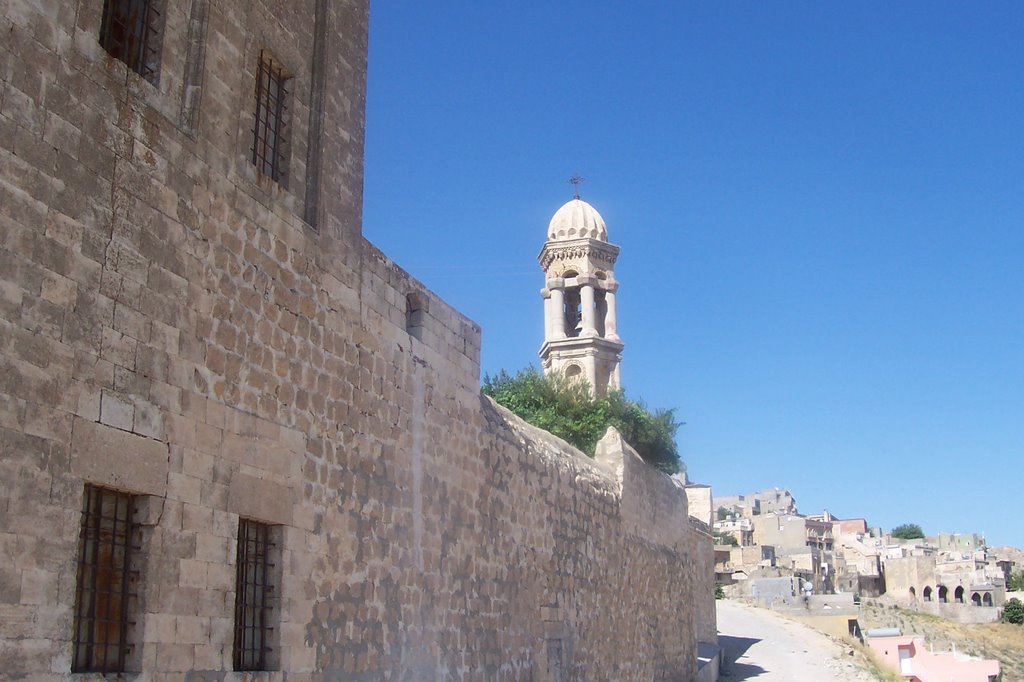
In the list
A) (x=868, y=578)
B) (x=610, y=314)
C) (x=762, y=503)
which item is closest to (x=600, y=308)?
(x=610, y=314)

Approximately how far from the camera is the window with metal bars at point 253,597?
7.08m

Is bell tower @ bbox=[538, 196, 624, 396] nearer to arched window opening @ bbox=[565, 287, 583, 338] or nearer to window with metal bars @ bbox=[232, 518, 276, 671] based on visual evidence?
arched window opening @ bbox=[565, 287, 583, 338]

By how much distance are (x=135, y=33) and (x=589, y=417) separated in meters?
18.4

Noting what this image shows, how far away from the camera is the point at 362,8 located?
949cm

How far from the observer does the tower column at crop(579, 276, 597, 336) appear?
36531 millimetres

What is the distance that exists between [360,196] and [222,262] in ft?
7.35

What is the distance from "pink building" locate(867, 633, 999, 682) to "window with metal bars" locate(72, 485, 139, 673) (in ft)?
99.0

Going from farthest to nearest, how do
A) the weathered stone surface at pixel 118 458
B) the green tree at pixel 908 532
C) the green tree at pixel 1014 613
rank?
1. the green tree at pixel 908 532
2. the green tree at pixel 1014 613
3. the weathered stone surface at pixel 118 458

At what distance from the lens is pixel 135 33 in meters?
6.70

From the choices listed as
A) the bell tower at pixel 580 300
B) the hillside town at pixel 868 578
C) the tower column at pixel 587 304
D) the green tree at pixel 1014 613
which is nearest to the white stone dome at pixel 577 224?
the bell tower at pixel 580 300

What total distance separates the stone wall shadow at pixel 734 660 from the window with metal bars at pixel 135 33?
21017mm

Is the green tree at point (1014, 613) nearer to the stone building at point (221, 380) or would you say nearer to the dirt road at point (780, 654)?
the dirt road at point (780, 654)

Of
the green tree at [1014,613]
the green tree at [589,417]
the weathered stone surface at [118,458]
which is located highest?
the green tree at [589,417]

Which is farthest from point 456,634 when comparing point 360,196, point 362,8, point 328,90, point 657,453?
point 657,453
